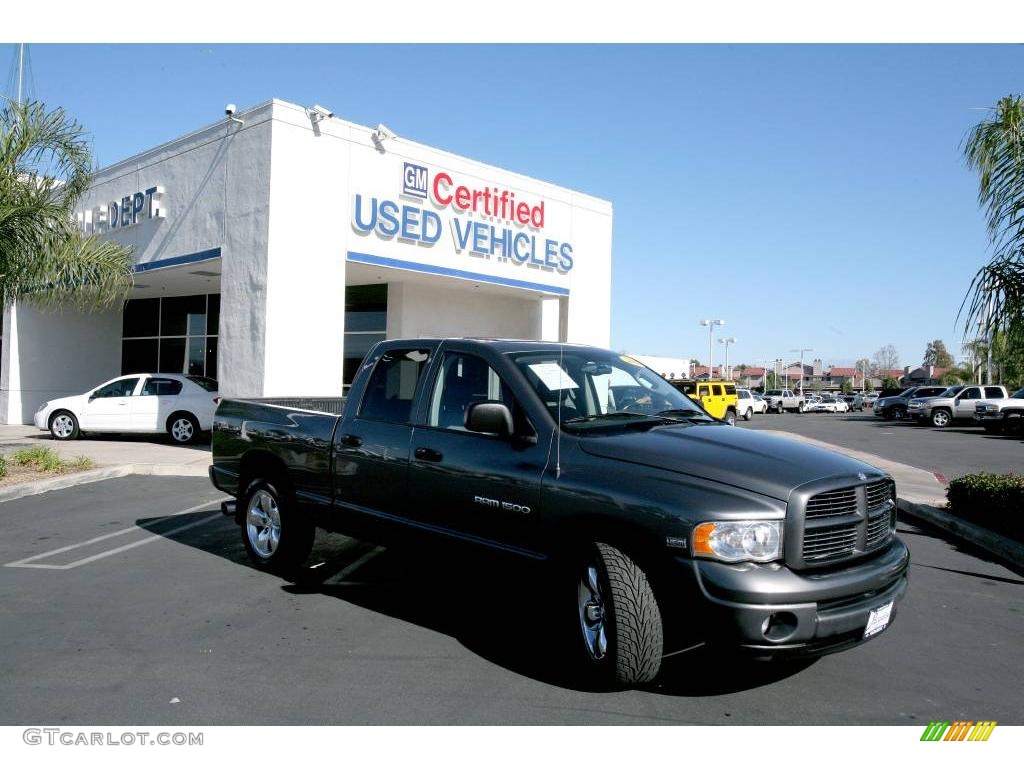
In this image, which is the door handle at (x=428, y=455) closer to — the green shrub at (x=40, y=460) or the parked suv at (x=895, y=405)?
the green shrub at (x=40, y=460)

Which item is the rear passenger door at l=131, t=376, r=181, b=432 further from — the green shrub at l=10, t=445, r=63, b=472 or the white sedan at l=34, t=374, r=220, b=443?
the green shrub at l=10, t=445, r=63, b=472

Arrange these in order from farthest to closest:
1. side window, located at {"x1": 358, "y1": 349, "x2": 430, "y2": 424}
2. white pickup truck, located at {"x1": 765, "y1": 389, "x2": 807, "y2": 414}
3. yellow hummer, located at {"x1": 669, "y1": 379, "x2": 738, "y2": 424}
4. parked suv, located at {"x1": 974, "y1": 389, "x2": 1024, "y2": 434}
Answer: white pickup truck, located at {"x1": 765, "y1": 389, "x2": 807, "y2": 414}, yellow hummer, located at {"x1": 669, "y1": 379, "x2": 738, "y2": 424}, parked suv, located at {"x1": 974, "y1": 389, "x2": 1024, "y2": 434}, side window, located at {"x1": 358, "y1": 349, "x2": 430, "y2": 424}

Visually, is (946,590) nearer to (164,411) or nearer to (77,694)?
(77,694)

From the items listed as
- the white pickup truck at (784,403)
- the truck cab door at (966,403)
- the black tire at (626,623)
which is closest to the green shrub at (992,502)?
the black tire at (626,623)

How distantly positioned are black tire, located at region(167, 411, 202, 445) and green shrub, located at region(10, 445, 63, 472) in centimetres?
455

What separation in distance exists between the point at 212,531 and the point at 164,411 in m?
9.58

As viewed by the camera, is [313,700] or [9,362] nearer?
[313,700]

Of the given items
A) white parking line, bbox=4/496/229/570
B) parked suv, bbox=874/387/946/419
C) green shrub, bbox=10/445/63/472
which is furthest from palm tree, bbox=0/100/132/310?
parked suv, bbox=874/387/946/419

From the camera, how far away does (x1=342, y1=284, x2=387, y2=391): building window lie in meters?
19.8

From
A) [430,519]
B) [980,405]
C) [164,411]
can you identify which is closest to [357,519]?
[430,519]

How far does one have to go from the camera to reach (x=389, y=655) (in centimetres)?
464

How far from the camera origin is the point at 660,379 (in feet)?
18.7

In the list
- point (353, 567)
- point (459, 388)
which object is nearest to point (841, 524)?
point (459, 388)
